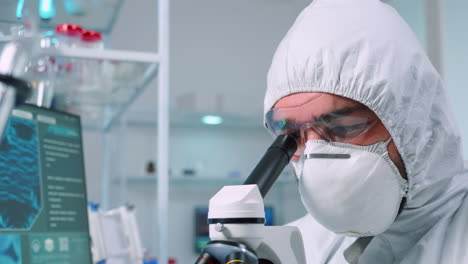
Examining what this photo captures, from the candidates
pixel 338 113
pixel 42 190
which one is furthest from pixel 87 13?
pixel 338 113

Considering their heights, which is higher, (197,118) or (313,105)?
(313,105)

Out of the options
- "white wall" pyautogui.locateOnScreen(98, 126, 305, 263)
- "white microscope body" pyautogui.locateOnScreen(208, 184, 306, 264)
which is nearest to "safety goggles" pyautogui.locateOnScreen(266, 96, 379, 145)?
"white microscope body" pyautogui.locateOnScreen(208, 184, 306, 264)

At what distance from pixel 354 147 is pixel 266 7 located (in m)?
5.12

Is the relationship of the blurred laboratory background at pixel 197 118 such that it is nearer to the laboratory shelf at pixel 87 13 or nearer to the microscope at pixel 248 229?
the laboratory shelf at pixel 87 13

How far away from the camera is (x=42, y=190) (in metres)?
0.98

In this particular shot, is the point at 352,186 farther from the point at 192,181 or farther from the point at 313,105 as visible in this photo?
the point at 192,181

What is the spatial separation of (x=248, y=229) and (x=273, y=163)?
7.8 inches

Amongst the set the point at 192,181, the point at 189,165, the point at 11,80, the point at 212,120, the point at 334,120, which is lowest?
the point at 192,181

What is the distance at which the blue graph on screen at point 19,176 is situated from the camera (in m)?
0.92

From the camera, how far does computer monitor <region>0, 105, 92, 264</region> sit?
92 cm

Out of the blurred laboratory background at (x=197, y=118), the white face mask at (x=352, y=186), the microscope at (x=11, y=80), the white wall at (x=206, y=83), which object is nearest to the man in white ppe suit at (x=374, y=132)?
the white face mask at (x=352, y=186)

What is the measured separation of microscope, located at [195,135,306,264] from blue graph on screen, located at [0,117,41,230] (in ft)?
1.22

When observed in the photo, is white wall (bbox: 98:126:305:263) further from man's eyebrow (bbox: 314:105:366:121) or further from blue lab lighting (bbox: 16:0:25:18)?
blue lab lighting (bbox: 16:0:25:18)

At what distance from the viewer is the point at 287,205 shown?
5.55 meters
